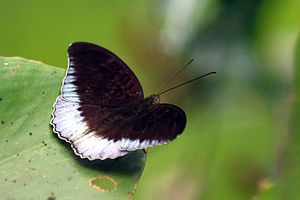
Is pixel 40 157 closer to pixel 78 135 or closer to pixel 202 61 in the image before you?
pixel 78 135

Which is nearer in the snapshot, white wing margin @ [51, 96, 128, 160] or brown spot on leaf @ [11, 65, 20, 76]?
white wing margin @ [51, 96, 128, 160]

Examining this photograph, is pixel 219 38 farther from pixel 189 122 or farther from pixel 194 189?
pixel 194 189

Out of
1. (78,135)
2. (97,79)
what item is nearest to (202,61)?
(97,79)

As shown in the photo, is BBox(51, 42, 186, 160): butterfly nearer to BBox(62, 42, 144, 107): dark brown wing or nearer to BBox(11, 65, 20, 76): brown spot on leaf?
BBox(62, 42, 144, 107): dark brown wing

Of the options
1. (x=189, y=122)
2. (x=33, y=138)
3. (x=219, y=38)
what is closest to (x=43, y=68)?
(x=33, y=138)

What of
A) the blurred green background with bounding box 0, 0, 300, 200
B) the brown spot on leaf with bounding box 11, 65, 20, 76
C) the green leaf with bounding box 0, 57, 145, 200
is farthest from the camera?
the blurred green background with bounding box 0, 0, 300, 200

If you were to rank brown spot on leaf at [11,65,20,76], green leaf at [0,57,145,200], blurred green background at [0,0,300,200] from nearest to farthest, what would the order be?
green leaf at [0,57,145,200] → brown spot on leaf at [11,65,20,76] → blurred green background at [0,0,300,200]

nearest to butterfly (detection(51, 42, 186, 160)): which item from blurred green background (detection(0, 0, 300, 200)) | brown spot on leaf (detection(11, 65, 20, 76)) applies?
brown spot on leaf (detection(11, 65, 20, 76))
